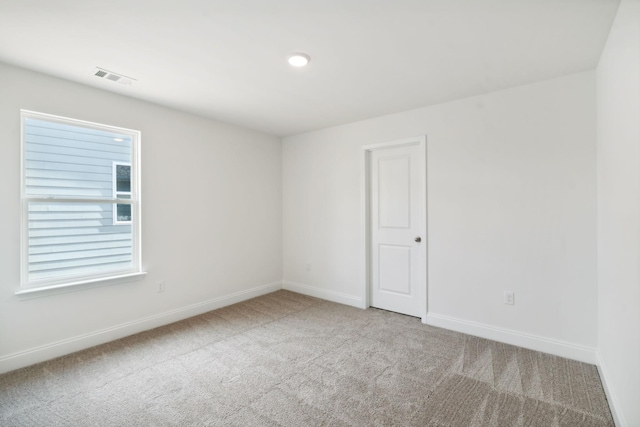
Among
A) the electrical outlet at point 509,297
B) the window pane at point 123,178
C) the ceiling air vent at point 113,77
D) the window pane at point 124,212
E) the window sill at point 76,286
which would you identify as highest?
the ceiling air vent at point 113,77

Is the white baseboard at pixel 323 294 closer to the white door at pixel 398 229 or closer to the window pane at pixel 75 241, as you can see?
the white door at pixel 398 229

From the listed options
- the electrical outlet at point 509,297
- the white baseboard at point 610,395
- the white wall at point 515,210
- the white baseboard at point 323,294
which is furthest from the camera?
the white baseboard at point 323,294

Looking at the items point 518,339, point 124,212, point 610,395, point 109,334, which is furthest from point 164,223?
point 610,395

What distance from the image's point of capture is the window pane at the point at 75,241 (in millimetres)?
2627

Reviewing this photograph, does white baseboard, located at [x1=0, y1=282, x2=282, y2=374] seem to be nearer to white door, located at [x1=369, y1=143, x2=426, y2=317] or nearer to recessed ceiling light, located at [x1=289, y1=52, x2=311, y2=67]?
white door, located at [x1=369, y1=143, x2=426, y2=317]

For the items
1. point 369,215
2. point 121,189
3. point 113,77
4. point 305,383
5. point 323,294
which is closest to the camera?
point 305,383

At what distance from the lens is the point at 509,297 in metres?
2.90

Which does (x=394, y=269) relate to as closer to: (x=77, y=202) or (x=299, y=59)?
(x=299, y=59)

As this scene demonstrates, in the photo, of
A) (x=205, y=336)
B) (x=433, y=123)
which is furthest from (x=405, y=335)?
(x=433, y=123)

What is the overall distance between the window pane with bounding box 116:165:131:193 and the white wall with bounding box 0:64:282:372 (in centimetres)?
15

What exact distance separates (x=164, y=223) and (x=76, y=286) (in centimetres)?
98

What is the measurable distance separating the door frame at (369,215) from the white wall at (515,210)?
60 mm

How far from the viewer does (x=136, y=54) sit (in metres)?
2.28

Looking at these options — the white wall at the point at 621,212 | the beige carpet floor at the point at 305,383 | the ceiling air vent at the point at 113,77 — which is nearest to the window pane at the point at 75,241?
the beige carpet floor at the point at 305,383
